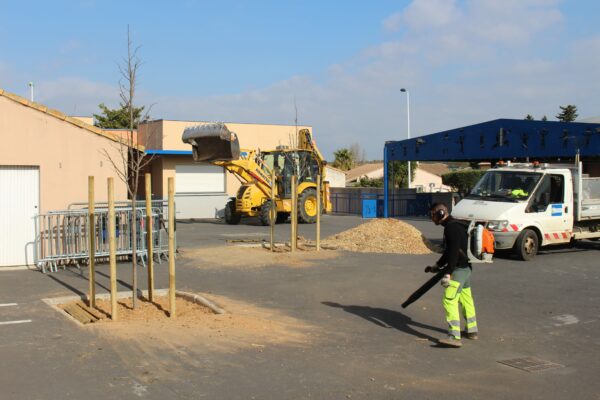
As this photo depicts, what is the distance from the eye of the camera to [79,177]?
14.4 m

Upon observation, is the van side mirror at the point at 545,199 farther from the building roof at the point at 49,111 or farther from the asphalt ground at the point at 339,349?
the building roof at the point at 49,111

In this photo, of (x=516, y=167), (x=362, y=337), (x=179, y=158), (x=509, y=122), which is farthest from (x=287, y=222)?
(x=362, y=337)

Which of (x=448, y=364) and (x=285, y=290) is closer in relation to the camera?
(x=448, y=364)

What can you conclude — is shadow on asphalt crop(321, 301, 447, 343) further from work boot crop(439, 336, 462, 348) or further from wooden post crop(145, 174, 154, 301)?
wooden post crop(145, 174, 154, 301)

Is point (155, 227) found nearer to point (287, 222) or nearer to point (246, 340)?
point (246, 340)

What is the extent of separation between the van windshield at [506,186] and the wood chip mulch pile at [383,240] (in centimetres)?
189

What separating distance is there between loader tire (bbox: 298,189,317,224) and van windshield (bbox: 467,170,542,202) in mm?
11159

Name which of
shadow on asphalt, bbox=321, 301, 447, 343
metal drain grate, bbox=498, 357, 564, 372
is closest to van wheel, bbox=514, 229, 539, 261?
shadow on asphalt, bbox=321, 301, 447, 343

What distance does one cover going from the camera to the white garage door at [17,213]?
13.1 m

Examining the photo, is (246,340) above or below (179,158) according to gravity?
below

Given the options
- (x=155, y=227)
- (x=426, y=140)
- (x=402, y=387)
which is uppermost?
(x=426, y=140)

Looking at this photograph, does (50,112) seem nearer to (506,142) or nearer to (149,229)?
(149,229)

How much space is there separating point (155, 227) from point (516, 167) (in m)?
9.68

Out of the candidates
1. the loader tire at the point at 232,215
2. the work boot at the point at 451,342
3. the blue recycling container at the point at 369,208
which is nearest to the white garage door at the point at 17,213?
the work boot at the point at 451,342
